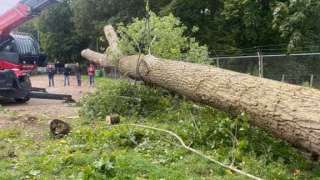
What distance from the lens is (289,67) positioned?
16375 millimetres

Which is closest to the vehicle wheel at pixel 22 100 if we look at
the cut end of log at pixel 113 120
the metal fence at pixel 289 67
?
the metal fence at pixel 289 67

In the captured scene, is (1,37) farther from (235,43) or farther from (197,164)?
(235,43)

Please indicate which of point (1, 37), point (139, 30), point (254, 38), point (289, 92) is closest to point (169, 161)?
point (289, 92)

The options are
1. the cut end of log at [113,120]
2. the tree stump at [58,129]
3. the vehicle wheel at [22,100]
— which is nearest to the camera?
the tree stump at [58,129]

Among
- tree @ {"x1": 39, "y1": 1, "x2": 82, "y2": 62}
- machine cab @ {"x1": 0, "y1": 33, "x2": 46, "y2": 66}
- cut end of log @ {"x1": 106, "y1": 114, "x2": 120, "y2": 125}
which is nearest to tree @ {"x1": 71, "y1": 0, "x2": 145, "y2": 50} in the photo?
tree @ {"x1": 39, "y1": 1, "x2": 82, "y2": 62}

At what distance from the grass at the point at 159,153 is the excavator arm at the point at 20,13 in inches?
348

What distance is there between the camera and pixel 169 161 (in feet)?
22.3

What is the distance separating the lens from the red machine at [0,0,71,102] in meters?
15.9

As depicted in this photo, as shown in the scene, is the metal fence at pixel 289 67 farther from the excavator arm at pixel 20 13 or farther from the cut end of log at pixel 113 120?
the excavator arm at pixel 20 13

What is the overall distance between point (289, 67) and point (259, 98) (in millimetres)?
10264

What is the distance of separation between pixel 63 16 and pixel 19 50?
39.0 m

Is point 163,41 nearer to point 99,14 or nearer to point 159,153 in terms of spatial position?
point 159,153

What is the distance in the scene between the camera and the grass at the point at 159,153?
6.16 metres

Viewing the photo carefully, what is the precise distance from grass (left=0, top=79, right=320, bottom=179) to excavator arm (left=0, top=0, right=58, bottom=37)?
8.84m
